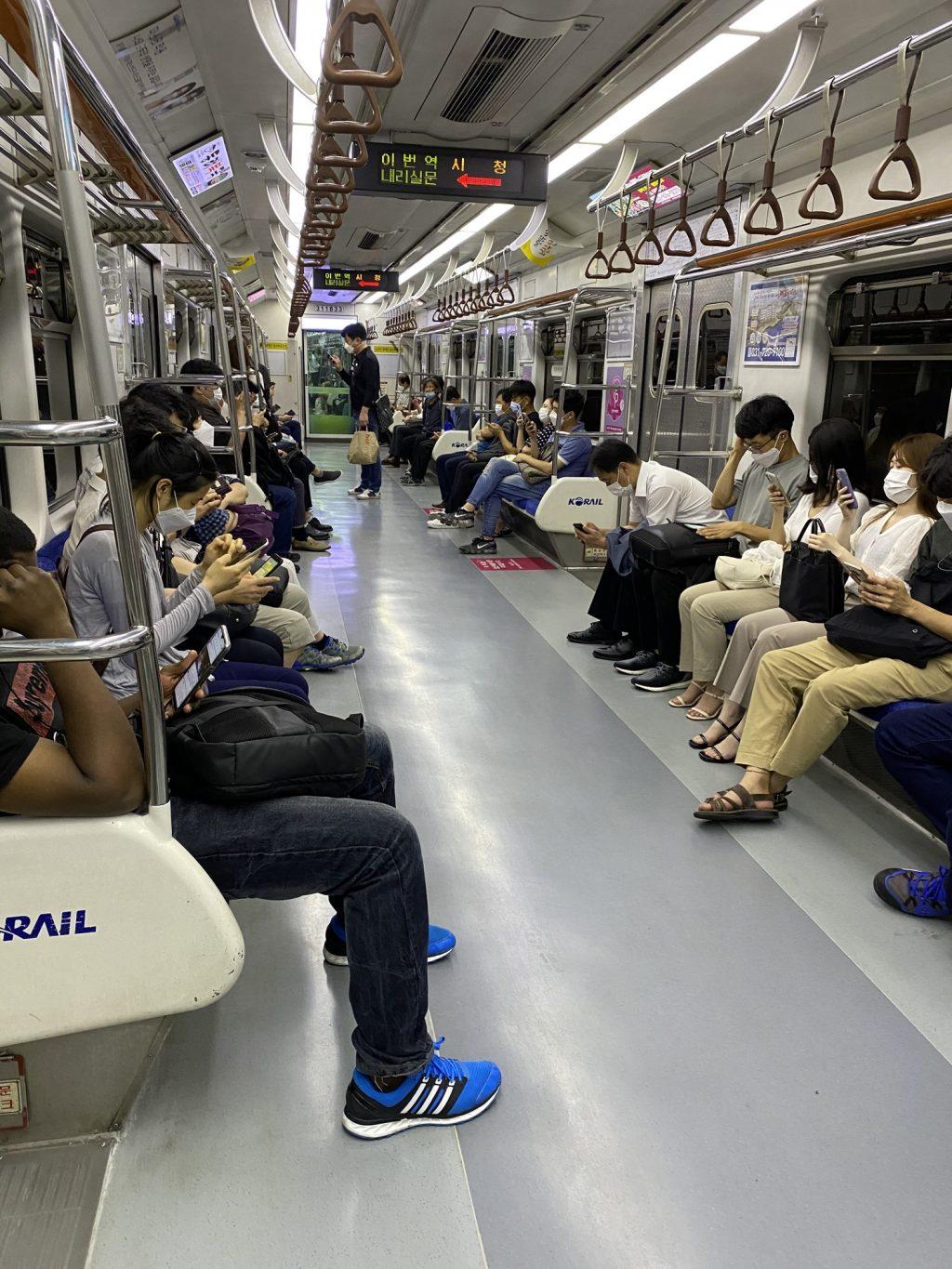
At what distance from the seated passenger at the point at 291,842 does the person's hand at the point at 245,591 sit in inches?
35.5

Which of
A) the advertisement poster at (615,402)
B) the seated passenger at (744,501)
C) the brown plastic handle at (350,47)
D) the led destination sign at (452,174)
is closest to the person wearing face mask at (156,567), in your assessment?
the brown plastic handle at (350,47)

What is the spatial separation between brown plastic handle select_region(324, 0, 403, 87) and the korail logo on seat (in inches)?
93.7

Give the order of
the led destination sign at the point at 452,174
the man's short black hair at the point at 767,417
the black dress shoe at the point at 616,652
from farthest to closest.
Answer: the led destination sign at the point at 452,174 → the black dress shoe at the point at 616,652 → the man's short black hair at the point at 767,417

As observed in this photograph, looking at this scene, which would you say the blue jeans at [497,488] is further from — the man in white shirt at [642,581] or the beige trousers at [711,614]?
the beige trousers at [711,614]

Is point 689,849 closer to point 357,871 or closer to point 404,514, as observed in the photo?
point 357,871

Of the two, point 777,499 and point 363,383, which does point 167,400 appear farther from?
point 363,383

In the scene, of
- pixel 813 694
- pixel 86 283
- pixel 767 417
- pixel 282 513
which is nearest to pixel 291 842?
pixel 86 283

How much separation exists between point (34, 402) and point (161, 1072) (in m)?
2.71

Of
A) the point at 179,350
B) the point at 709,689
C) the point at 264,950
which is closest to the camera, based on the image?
the point at 264,950

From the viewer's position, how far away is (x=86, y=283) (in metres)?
1.36

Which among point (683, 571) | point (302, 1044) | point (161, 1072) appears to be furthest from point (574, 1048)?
point (683, 571)

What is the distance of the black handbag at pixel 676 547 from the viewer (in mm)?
4621

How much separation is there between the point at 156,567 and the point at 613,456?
3239 mm

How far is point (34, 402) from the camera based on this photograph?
3.71 metres
